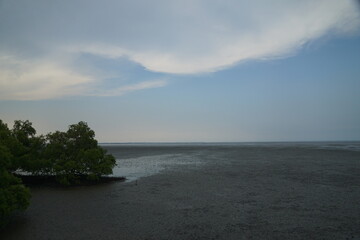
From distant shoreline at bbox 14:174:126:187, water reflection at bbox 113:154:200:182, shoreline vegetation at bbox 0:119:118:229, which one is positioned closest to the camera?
shoreline vegetation at bbox 0:119:118:229

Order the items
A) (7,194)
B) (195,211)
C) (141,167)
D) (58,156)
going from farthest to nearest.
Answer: (141,167)
(58,156)
(195,211)
(7,194)

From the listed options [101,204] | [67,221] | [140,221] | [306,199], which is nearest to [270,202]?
[306,199]

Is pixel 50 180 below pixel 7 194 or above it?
below

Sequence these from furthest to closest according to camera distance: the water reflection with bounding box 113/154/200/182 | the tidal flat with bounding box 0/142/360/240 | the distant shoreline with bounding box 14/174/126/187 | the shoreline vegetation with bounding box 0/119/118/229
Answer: the water reflection with bounding box 113/154/200/182
the distant shoreline with bounding box 14/174/126/187
the shoreline vegetation with bounding box 0/119/118/229
the tidal flat with bounding box 0/142/360/240

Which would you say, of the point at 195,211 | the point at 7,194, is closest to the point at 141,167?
the point at 195,211

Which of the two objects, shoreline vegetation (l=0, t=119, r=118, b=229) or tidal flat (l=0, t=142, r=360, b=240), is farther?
shoreline vegetation (l=0, t=119, r=118, b=229)

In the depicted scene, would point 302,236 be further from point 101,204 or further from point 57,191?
point 57,191

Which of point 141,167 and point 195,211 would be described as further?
point 141,167

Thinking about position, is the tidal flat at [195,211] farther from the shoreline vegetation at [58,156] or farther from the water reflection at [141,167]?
the water reflection at [141,167]

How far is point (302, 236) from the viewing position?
43.4ft

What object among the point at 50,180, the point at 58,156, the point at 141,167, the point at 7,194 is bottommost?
the point at 141,167

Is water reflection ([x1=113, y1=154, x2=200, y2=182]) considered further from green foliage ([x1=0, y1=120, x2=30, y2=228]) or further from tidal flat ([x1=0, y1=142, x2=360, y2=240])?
green foliage ([x1=0, y1=120, x2=30, y2=228])

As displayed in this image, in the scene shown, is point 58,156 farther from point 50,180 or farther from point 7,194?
point 7,194

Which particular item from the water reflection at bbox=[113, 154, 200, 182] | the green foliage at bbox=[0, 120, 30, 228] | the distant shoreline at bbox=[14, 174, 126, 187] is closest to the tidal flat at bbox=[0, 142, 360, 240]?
the green foliage at bbox=[0, 120, 30, 228]
